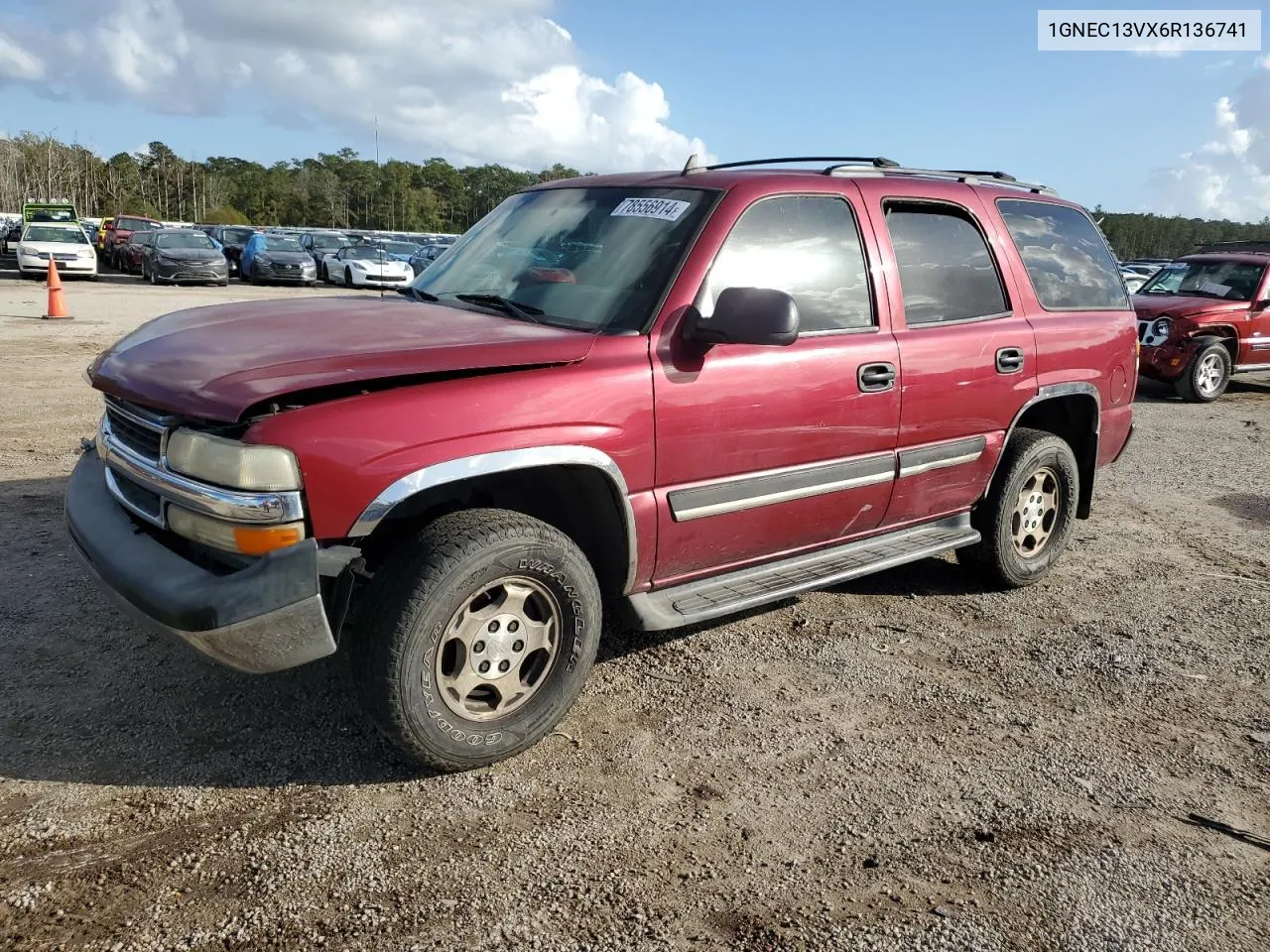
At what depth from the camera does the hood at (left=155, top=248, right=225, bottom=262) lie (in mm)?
23578

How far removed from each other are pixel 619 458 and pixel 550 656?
0.70m

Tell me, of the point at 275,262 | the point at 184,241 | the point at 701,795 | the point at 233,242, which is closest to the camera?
the point at 701,795

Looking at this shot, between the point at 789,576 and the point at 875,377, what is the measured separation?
2.89 ft

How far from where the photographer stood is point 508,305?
3.58m

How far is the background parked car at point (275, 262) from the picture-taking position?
83.9 feet

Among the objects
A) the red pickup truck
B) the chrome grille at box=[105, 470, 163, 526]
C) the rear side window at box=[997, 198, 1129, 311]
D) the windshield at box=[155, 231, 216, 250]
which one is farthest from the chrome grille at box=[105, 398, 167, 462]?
the windshield at box=[155, 231, 216, 250]

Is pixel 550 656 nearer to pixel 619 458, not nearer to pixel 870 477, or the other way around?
pixel 619 458

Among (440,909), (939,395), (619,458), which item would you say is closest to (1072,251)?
(939,395)

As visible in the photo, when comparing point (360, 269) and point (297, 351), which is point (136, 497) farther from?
point (360, 269)

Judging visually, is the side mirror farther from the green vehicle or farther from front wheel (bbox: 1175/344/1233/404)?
the green vehicle

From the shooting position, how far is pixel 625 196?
380cm

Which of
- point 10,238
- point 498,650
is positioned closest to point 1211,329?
point 498,650

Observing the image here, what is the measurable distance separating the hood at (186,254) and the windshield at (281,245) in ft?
6.80

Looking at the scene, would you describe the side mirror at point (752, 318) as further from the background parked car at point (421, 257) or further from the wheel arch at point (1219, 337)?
the background parked car at point (421, 257)
